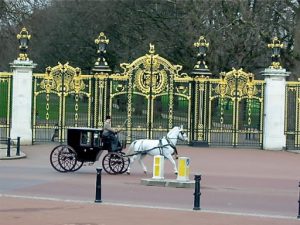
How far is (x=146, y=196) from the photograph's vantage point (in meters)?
15.3

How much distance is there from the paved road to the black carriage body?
546mm

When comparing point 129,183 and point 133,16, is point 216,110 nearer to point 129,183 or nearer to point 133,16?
point 133,16

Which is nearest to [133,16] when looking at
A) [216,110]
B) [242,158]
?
[216,110]

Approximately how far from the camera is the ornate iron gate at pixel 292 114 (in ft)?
100

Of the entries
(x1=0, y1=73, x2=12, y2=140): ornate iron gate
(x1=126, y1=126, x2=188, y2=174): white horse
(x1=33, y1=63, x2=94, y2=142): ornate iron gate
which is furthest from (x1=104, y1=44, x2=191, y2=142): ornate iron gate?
(x1=126, y1=126, x2=188, y2=174): white horse

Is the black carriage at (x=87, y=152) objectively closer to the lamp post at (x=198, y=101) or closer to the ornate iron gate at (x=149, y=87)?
the ornate iron gate at (x=149, y=87)

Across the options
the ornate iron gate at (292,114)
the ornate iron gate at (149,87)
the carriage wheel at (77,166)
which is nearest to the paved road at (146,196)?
the carriage wheel at (77,166)

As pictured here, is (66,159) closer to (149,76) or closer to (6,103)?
(149,76)

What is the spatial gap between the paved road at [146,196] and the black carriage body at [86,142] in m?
0.55

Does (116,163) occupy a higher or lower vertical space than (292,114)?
lower

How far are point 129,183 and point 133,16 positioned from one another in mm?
31253

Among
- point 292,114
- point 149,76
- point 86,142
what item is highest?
point 149,76

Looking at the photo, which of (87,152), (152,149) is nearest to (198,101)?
(152,149)

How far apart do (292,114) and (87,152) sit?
45.7ft
